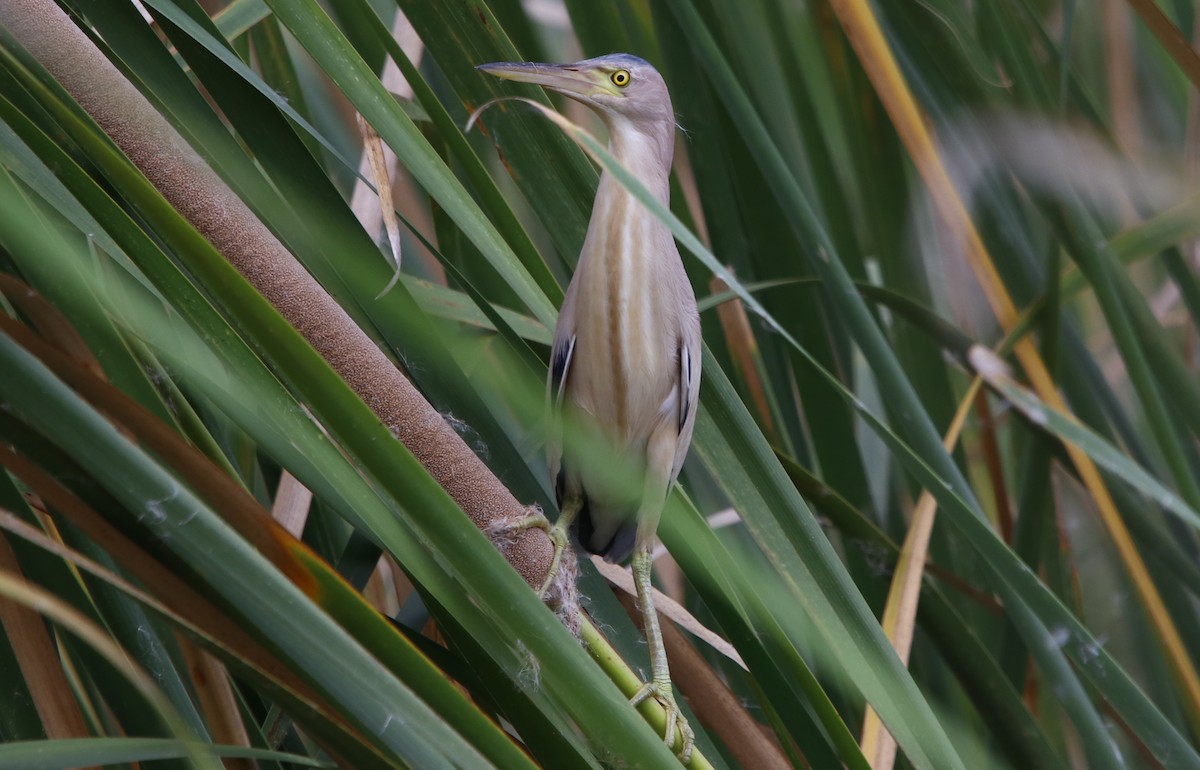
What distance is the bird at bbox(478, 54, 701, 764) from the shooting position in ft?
3.41

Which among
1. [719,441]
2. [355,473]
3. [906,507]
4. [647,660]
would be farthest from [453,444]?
[906,507]

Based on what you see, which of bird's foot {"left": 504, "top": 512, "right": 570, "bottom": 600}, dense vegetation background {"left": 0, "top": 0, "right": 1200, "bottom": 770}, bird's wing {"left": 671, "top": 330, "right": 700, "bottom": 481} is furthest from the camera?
bird's wing {"left": 671, "top": 330, "right": 700, "bottom": 481}

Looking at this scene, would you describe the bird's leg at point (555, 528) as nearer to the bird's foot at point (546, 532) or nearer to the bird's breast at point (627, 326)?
the bird's foot at point (546, 532)

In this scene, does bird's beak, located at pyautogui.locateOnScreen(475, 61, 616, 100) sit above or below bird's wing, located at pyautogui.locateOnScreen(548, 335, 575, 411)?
above

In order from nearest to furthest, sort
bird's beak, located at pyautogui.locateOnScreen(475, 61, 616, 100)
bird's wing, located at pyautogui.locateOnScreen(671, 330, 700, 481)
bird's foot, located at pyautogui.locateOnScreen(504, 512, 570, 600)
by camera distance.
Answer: bird's foot, located at pyautogui.locateOnScreen(504, 512, 570, 600) → bird's beak, located at pyautogui.locateOnScreen(475, 61, 616, 100) → bird's wing, located at pyautogui.locateOnScreen(671, 330, 700, 481)

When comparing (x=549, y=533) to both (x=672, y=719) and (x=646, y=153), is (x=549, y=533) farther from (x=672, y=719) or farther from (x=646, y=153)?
(x=646, y=153)

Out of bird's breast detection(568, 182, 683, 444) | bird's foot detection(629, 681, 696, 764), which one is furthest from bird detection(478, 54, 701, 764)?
bird's foot detection(629, 681, 696, 764)

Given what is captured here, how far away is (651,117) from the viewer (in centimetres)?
115

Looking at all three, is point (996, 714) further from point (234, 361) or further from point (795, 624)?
point (234, 361)

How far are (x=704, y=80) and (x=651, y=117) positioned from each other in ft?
0.31

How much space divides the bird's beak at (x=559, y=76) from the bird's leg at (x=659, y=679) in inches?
18.7

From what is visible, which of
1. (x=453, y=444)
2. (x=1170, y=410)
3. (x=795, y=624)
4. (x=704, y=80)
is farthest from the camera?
(x=1170, y=410)

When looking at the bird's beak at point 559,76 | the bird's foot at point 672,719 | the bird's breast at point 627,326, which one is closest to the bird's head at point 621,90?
the bird's beak at point 559,76

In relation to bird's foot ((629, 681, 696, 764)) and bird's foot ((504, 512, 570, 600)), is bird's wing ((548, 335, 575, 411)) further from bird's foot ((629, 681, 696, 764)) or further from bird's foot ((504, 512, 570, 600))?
bird's foot ((629, 681, 696, 764))
